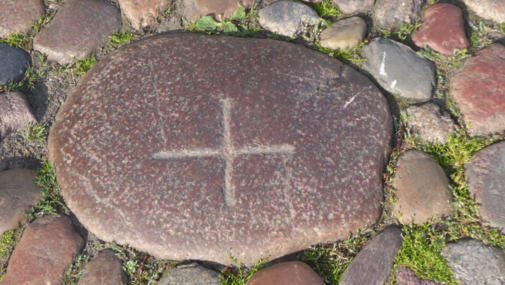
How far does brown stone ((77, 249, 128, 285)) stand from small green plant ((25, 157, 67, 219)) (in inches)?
14.2

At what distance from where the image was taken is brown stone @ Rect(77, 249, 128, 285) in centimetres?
194

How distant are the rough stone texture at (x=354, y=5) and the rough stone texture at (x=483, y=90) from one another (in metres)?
0.69

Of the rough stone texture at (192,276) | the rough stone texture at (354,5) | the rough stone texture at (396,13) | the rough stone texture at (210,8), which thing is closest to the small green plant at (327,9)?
the rough stone texture at (354,5)

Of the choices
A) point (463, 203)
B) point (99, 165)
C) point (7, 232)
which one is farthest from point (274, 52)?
point (7, 232)

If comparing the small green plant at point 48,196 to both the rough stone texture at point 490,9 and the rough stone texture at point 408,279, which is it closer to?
the rough stone texture at point 408,279

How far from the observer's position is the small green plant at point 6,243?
2.05 metres

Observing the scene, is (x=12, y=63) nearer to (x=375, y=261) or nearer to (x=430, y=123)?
(x=375, y=261)

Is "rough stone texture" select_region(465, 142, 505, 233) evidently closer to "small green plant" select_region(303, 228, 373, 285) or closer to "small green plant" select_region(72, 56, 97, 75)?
"small green plant" select_region(303, 228, 373, 285)

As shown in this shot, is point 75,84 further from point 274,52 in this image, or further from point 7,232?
point 274,52

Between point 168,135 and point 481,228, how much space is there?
163cm

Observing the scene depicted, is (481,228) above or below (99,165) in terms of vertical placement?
below

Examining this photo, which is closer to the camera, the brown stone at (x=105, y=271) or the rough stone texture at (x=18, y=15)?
the brown stone at (x=105, y=271)

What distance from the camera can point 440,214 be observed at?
6.68 feet

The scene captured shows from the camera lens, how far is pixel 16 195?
2.10 m
